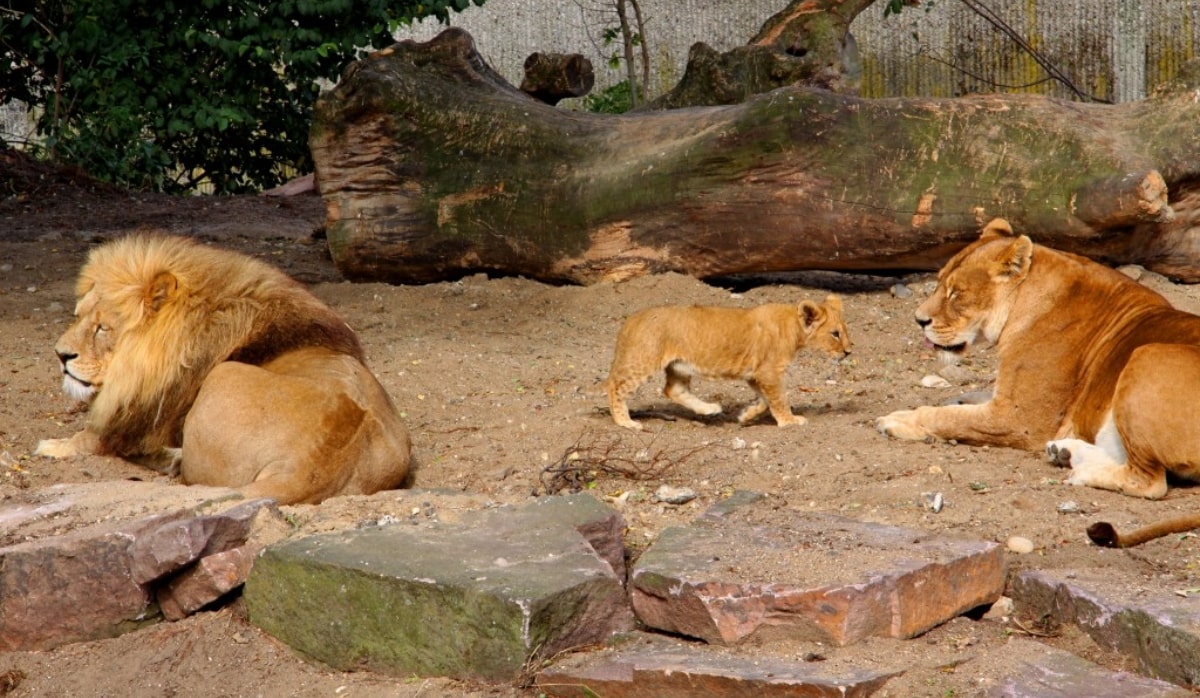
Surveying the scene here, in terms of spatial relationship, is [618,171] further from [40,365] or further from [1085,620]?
[1085,620]

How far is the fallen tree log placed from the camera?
828 centimetres

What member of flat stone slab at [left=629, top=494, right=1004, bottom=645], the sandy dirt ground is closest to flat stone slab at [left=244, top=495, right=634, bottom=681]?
the sandy dirt ground

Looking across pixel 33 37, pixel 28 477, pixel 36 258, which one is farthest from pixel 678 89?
pixel 28 477

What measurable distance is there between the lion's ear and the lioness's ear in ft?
9.74

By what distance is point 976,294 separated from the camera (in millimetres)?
6273

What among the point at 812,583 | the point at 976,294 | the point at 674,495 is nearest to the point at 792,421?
the point at 976,294

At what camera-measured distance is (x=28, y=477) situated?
5.95 meters

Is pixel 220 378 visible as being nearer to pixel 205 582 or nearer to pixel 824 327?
pixel 205 582

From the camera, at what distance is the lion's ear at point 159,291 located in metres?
5.88

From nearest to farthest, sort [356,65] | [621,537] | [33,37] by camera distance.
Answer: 1. [621,537]
2. [356,65]
3. [33,37]

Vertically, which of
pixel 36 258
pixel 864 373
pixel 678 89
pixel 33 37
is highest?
pixel 33 37

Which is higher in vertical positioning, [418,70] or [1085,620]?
[418,70]

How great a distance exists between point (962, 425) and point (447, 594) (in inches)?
116

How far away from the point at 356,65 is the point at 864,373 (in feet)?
13.6
